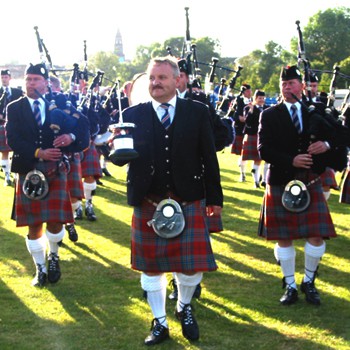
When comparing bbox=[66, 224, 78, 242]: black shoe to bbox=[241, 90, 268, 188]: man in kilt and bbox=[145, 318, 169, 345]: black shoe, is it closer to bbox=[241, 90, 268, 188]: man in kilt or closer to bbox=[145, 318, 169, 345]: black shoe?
bbox=[145, 318, 169, 345]: black shoe

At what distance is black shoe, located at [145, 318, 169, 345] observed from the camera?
11.8ft

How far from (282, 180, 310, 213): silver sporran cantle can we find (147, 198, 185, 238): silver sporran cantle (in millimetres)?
1063

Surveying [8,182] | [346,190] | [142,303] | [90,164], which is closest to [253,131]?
[90,164]

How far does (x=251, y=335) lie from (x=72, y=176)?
117 inches

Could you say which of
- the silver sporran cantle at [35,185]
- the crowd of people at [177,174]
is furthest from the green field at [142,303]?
the silver sporran cantle at [35,185]

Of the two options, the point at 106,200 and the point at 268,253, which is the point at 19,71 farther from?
the point at 268,253

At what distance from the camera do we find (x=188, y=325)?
12.1 ft

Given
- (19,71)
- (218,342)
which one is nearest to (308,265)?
(218,342)

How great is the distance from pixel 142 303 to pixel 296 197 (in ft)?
4.48

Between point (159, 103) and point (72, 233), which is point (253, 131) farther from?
point (159, 103)

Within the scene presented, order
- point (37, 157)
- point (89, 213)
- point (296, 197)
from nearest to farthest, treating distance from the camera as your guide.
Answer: point (296, 197) → point (37, 157) → point (89, 213)

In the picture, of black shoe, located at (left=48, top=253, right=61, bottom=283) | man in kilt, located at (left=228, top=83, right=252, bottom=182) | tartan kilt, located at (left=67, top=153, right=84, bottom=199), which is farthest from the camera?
man in kilt, located at (left=228, top=83, right=252, bottom=182)

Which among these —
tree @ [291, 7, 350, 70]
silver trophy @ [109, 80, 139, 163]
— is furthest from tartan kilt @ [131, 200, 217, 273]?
tree @ [291, 7, 350, 70]

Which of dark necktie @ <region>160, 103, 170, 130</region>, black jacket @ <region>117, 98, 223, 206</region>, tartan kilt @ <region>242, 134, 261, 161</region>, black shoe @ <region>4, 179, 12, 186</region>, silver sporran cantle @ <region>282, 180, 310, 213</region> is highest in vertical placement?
dark necktie @ <region>160, 103, 170, 130</region>
